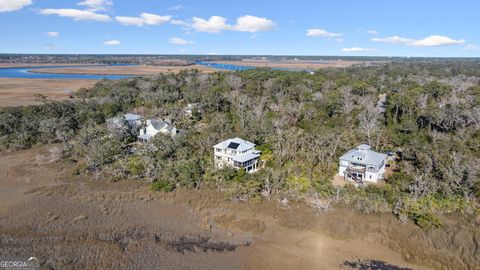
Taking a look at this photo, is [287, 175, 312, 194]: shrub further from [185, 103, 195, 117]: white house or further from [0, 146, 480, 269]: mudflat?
[185, 103, 195, 117]: white house

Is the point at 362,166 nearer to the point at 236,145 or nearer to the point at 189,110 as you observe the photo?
the point at 236,145

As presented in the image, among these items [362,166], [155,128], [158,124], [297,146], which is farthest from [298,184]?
[158,124]

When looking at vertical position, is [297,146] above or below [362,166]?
above

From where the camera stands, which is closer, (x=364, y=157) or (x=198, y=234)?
(x=198, y=234)

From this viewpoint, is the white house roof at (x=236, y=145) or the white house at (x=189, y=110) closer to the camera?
the white house roof at (x=236, y=145)

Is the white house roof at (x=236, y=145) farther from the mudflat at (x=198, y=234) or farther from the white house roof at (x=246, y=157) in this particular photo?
the mudflat at (x=198, y=234)

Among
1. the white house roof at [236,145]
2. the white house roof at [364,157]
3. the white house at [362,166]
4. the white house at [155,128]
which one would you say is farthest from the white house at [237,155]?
the white house at [155,128]

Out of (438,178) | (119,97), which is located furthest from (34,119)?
(438,178)

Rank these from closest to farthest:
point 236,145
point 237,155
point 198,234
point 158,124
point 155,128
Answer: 1. point 198,234
2. point 237,155
3. point 236,145
4. point 155,128
5. point 158,124
